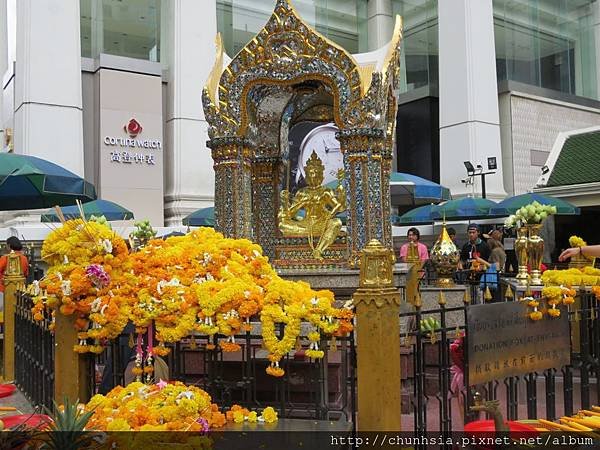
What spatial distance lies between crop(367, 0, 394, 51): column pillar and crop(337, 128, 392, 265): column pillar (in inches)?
669

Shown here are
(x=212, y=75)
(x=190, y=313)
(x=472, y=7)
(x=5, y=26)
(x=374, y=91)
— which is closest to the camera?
(x=190, y=313)

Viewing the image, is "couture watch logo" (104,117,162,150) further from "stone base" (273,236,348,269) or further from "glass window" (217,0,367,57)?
"stone base" (273,236,348,269)

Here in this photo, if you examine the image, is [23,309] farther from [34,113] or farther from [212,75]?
[34,113]

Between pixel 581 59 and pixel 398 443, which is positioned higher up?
pixel 581 59

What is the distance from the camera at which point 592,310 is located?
588 centimetres

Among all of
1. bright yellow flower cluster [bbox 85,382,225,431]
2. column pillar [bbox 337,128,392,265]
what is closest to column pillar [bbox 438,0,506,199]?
column pillar [bbox 337,128,392,265]

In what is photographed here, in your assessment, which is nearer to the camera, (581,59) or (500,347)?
(500,347)

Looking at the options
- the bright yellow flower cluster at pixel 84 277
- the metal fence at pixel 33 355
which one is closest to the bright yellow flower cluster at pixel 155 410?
the bright yellow flower cluster at pixel 84 277

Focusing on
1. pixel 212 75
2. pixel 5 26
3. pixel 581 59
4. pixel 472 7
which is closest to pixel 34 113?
pixel 5 26

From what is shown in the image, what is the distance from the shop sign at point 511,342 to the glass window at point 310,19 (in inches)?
708

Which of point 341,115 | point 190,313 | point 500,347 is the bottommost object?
point 500,347

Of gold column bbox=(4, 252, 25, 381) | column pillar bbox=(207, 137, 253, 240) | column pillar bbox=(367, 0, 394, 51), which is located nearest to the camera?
gold column bbox=(4, 252, 25, 381)

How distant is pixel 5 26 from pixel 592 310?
18.2 metres

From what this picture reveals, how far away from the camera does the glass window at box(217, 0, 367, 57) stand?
21938mm
